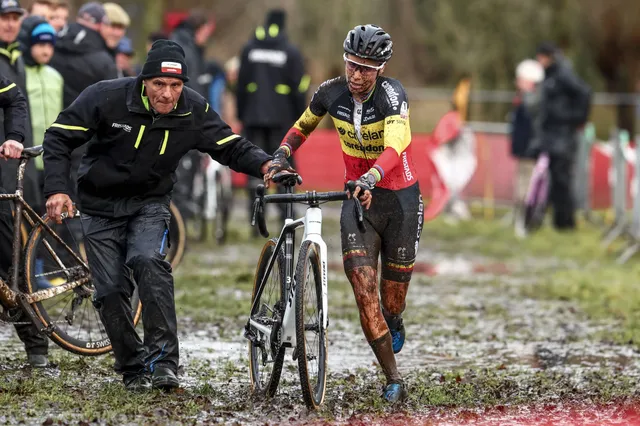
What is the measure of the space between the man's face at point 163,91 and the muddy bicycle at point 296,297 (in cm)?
73

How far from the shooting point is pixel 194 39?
1684 cm

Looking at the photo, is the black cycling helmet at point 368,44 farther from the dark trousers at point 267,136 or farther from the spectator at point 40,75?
the dark trousers at point 267,136

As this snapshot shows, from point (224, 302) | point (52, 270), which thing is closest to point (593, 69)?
point (224, 302)

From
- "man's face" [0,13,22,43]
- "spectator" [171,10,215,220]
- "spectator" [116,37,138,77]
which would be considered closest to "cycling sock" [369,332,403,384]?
"man's face" [0,13,22,43]

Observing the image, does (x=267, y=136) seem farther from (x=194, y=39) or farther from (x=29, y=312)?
(x=29, y=312)

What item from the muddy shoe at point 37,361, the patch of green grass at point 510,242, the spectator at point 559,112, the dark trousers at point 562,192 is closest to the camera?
the muddy shoe at point 37,361

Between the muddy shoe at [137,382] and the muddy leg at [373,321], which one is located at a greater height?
the muddy leg at [373,321]

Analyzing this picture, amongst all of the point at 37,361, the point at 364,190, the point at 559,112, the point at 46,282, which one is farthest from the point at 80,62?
the point at 559,112

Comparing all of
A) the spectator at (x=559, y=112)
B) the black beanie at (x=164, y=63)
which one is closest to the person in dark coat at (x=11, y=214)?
the black beanie at (x=164, y=63)

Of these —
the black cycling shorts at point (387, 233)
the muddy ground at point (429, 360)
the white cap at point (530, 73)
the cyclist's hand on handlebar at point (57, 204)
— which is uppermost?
the white cap at point (530, 73)

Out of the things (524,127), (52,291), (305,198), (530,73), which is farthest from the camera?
(530,73)

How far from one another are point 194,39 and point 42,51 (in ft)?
18.0

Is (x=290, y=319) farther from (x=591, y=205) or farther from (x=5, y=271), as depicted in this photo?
(x=591, y=205)

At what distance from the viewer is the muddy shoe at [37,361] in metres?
9.23
